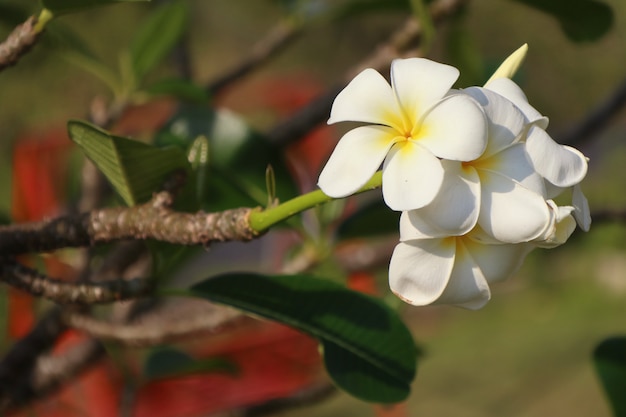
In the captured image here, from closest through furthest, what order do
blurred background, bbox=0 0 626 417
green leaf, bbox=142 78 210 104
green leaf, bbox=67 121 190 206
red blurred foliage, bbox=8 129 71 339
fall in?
green leaf, bbox=67 121 190 206 → green leaf, bbox=142 78 210 104 → red blurred foliage, bbox=8 129 71 339 → blurred background, bbox=0 0 626 417

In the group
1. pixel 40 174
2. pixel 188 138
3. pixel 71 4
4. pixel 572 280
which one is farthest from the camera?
pixel 572 280

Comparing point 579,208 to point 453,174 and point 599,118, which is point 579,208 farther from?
point 599,118

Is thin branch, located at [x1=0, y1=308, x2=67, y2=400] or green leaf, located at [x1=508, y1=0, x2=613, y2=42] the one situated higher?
green leaf, located at [x1=508, y1=0, x2=613, y2=42]

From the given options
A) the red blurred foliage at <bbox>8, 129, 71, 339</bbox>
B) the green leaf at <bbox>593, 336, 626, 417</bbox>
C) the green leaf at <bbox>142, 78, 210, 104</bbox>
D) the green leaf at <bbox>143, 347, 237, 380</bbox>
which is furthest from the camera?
the red blurred foliage at <bbox>8, 129, 71, 339</bbox>

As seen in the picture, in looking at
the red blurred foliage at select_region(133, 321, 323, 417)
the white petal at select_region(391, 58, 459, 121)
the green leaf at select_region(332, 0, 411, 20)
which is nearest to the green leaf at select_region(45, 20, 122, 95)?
the green leaf at select_region(332, 0, 411, 20)

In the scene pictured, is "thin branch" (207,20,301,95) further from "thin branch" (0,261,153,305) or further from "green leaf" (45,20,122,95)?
"thin branch" (0,261,153,305)

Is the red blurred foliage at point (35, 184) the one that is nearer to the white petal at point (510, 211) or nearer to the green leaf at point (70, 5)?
the green leaf at point (70, 5)

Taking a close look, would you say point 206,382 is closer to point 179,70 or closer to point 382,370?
point 179,70

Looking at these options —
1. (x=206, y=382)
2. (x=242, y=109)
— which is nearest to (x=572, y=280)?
(x=242, y=109)
